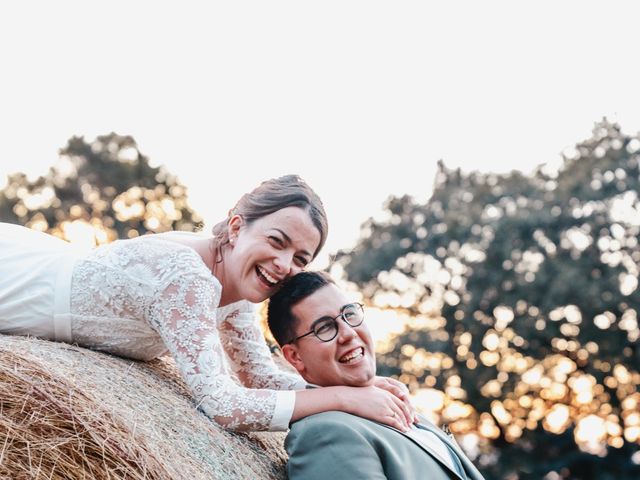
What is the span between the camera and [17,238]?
4336 mm

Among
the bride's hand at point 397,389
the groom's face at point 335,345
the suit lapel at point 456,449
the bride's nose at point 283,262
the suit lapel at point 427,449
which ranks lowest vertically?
the suit lapel at point 456,449

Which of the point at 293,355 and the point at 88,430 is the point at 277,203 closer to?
the point at 293,355

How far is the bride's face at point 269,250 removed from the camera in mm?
3836

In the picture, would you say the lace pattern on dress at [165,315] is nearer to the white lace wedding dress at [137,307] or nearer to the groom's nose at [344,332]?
the white lace wedding dress at [137,307]

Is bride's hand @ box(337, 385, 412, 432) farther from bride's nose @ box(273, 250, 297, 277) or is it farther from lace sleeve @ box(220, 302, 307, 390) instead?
lace sleeve @ box(220, 302, 307, 390)

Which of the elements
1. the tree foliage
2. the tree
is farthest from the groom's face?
the tree

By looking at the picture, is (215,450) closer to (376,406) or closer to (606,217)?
(376,406)

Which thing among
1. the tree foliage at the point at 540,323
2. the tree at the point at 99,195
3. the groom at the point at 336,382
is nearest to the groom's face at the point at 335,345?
the groom at the point at 336,382

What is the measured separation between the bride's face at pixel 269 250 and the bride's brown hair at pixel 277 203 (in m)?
0.03

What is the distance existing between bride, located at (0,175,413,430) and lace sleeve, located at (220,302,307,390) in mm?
452

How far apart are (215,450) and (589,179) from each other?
52.0ft

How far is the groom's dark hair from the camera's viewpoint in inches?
154

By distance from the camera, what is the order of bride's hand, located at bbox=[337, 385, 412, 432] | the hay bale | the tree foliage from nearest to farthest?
1. the hay bale
2. bride's hand, located at bbox=[337, 385, 412, 432]
3. the tree foliage

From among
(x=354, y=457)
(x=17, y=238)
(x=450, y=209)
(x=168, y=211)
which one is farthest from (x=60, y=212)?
(x=354, y=457)
